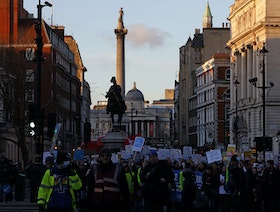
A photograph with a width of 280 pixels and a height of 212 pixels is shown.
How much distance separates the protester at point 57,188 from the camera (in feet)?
59.4

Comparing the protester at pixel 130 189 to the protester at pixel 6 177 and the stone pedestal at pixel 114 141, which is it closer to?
the protester at pixel 6 177

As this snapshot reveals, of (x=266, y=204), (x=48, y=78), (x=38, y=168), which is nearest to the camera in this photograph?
(x=266, y=204)

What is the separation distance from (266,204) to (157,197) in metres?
9.76

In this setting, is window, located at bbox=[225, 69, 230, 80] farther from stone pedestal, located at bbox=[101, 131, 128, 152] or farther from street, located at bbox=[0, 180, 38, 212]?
street, located at bbox=[0, 180, 38, 212]

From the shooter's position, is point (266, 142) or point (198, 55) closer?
point (266, 142)

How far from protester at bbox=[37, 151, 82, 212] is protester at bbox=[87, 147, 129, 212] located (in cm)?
44

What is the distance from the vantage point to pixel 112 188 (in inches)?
719

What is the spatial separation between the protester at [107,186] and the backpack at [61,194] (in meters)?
0.50

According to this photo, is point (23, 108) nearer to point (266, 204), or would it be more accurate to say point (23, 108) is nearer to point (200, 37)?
point (266, 204)

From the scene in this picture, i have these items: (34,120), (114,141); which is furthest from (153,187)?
(114,141)

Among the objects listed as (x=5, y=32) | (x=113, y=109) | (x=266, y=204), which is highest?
(x=5, y=32)

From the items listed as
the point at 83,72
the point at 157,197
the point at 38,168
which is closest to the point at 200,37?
the point at 83,72

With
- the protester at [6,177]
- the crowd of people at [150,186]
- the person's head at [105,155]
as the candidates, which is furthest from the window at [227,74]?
the person's head at [105,155]

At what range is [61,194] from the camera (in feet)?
59.6
